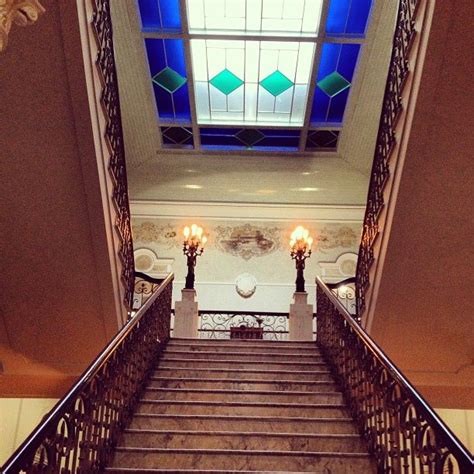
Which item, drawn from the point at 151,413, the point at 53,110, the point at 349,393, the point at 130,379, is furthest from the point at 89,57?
the point at 349,393

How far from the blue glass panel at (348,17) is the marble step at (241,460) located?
8122mm

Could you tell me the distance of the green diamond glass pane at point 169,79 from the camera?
34.8 feet

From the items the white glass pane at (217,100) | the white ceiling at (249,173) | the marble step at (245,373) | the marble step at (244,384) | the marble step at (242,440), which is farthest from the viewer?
the white ceiling at (249,173)

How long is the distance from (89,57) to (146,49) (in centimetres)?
575

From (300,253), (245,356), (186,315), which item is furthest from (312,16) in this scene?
Result: (245,356)

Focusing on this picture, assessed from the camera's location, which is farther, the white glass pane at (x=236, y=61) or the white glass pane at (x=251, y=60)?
the white glass pane at (x=236, y=61)

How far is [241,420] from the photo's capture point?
418cm

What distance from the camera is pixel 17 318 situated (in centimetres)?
713

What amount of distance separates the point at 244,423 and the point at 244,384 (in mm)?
877

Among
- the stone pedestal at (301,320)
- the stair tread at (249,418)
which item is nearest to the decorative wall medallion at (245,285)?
the stone pedestal at (301,320)

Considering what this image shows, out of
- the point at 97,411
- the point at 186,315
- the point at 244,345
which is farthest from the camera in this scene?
the point at 186,315

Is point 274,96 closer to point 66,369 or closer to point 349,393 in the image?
point 66,369

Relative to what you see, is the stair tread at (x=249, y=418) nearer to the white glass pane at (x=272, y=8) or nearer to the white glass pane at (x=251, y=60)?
the white glass pane at (x=272, y=8)

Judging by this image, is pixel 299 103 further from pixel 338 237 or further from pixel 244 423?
pixel 244 423
